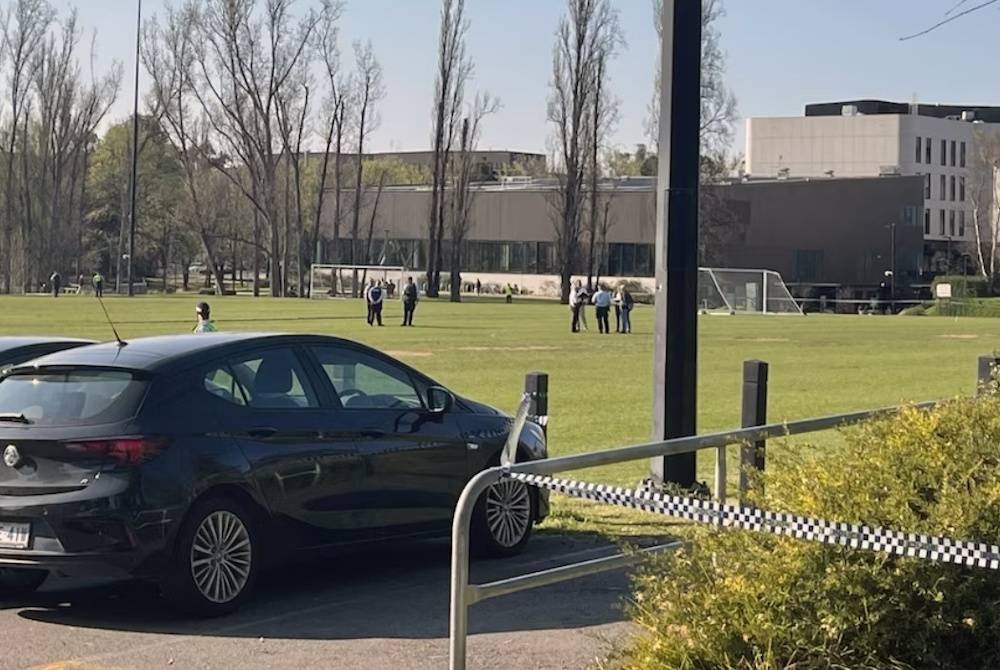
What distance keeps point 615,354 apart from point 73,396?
2894 centimetres

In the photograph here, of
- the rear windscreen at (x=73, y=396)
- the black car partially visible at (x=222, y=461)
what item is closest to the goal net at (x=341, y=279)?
the black car partially visible at (x=222, y=461)

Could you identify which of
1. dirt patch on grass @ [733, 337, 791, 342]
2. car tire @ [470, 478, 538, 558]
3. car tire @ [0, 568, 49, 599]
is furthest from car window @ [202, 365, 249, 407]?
dirt patch on grass @ [733, 337, 791, 342]

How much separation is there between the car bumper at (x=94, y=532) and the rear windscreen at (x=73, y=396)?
0.47 m

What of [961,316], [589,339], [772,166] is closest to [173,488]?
[589,339]

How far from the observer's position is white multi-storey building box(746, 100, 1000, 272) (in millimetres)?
127312

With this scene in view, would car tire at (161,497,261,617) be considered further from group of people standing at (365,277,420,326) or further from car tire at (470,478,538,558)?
group of people standing at (365,277,420,326)

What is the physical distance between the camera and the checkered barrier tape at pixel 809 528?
4.75 meters

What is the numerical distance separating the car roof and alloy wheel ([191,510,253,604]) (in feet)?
3.15

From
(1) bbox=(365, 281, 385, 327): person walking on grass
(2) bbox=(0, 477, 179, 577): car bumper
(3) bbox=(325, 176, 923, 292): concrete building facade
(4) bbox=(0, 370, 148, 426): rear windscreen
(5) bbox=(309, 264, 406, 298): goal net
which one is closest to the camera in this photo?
(2) bbox=(0, 477, 179, 577): car bumper

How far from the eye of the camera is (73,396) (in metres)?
8.43

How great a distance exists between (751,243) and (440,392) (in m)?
95.8

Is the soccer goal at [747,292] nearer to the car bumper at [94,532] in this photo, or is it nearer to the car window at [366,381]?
the car window at [366,381]

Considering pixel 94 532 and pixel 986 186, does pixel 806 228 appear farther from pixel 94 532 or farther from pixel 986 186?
pixel 94 532

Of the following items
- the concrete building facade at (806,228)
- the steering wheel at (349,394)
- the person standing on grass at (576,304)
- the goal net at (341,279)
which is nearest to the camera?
the steering wheel at (349,394)
